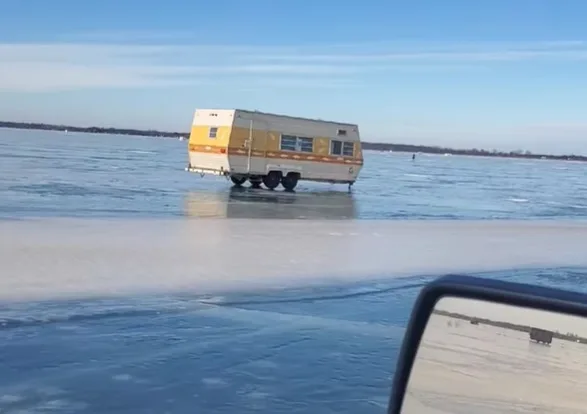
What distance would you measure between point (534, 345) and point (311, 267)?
9.69 meters

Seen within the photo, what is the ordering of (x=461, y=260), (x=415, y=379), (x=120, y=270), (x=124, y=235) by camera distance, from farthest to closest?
1. (x=124, y=235)
2. (x=461, y=260)
3. (x=120, y=270)
4. (x=415, y=379)

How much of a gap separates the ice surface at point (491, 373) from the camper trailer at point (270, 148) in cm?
2725

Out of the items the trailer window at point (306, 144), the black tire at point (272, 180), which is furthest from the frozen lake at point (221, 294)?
the trailer window at point (306, 144)

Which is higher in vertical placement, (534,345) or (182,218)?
(534,345)

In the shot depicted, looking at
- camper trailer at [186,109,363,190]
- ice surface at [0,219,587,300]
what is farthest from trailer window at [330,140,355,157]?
ice surface at [0,219,587,300]

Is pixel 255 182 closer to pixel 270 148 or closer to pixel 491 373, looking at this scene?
pixel 270 148

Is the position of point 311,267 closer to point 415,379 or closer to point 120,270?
point 120,270

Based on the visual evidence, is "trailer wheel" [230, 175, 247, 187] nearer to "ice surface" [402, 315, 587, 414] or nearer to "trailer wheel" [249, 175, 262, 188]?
"trailer wheel" [249, 175, 262, 188]

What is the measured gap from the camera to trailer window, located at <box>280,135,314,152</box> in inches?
1212

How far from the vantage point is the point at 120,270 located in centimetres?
1047

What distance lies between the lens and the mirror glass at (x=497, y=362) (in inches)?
69.5

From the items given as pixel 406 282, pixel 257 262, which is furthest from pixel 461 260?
pixel 257 262

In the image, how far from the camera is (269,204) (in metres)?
23.8

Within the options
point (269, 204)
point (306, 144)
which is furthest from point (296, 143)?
point (269, 204)
